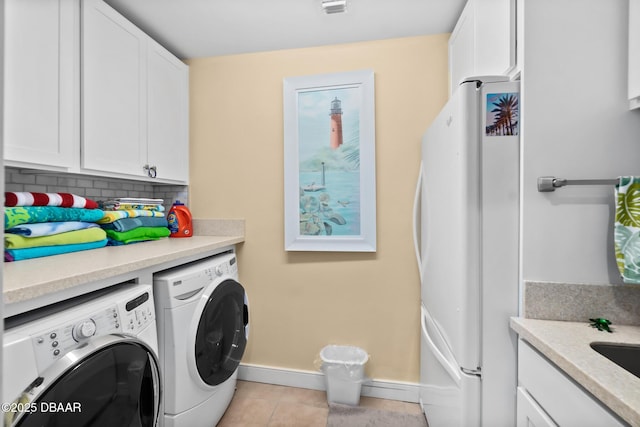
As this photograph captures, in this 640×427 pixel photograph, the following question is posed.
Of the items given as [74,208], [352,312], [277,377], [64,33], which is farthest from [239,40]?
[277,377]

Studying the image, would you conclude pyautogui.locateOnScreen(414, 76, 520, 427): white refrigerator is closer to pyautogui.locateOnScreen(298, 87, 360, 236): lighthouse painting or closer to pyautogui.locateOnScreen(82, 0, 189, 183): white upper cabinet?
pyautogui.locateOnScreen(298, 87, 360, 236): lighthouse painting

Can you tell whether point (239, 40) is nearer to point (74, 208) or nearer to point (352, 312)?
point (74, 208)

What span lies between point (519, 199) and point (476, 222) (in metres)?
0.18

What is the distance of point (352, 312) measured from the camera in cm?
211

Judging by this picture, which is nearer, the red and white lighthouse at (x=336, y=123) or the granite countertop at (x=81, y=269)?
the granite countertop at (x=81, y=269)

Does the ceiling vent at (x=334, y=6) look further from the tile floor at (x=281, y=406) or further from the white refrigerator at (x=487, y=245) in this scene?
the tile floor at (x=281, y=406)

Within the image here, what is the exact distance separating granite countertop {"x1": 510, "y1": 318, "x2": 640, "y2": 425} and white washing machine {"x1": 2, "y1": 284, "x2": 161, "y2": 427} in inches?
52.8

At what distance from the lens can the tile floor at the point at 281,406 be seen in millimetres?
1797

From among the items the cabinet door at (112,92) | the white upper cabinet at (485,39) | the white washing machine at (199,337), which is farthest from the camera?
the cabinet door at (112,92)

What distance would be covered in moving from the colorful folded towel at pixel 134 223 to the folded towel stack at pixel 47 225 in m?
0.08

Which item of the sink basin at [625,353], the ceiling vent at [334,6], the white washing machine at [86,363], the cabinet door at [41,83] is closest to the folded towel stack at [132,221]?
the cabinet door at [41,83]

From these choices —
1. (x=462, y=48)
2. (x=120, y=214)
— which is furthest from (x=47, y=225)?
(x=462, y=48)

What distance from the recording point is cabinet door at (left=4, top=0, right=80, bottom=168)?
1206 millimetres

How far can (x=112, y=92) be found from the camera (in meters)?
1.66
